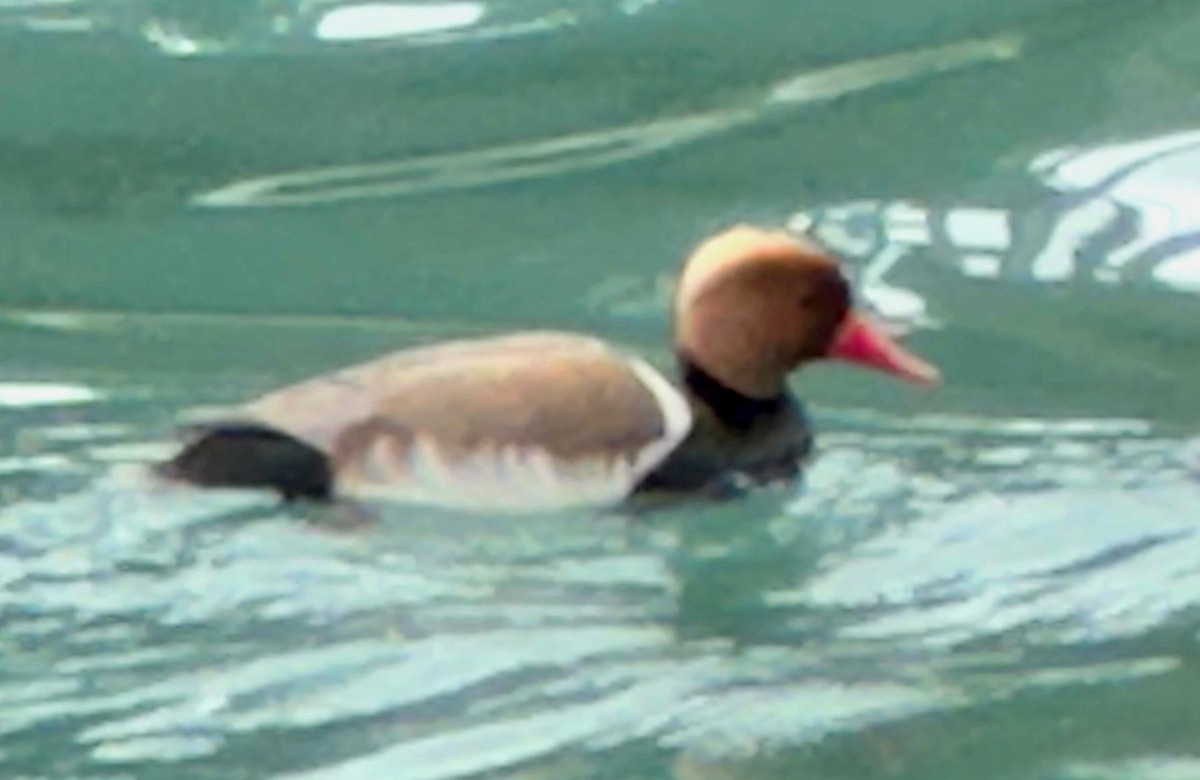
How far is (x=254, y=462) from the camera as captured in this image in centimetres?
575

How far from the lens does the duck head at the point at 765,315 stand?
6.10 meters

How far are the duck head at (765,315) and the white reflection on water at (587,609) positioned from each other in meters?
0.14

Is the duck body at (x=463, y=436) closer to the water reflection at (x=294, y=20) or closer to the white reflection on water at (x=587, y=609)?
the white reflection on water at (x=587, y=609)

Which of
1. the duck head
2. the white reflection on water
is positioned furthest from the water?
the duck head

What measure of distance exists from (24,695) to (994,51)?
292 centimetres

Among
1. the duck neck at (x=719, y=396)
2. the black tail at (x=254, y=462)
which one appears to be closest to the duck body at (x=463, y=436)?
the black tail at (x=254, y=462)

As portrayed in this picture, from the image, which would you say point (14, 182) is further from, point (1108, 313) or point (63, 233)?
point (1108, 313)

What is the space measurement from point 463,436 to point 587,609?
17.1 inches

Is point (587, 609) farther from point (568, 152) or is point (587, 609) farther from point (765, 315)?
point (568, 152)

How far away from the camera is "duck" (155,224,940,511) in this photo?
5.78 meters

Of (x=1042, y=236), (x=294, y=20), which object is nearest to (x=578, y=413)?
(x=1042, y=236)

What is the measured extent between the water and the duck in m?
0.06

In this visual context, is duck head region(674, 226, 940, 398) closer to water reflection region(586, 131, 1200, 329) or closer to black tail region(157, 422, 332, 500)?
water reflection region(586, 131, 1200, 329)

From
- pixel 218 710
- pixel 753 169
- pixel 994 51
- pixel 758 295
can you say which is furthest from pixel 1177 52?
pixel 218 710
